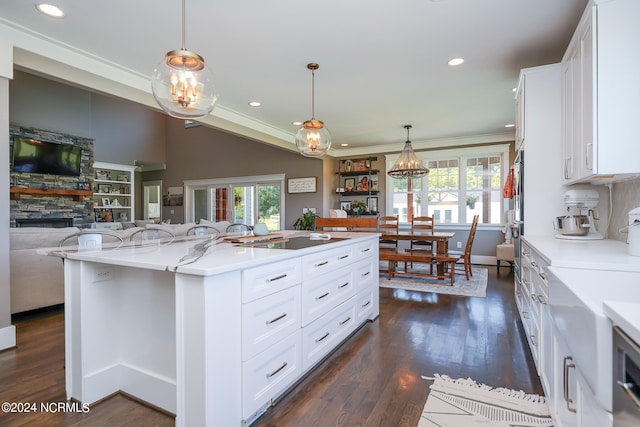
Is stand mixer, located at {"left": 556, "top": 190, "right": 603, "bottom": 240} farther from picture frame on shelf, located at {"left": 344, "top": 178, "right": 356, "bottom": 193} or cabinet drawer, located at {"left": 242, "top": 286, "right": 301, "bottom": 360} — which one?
picture frame on shelf, located at {"left": 344, "top": 178, "right": 356, "bottom": 193}

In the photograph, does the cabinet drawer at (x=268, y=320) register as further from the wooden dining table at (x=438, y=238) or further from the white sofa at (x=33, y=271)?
the wooden dining table at (x=438, y=238)

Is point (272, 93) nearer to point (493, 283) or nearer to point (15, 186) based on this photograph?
point (493, 283)

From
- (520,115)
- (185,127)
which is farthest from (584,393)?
(185,127)

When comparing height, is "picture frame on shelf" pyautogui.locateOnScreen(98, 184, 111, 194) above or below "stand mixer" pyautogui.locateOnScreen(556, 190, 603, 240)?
above

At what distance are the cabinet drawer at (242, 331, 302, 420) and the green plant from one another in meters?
5.10

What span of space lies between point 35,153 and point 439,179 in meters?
8.16

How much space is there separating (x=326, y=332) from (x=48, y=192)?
23.3ft

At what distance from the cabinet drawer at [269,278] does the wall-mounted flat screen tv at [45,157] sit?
712 cm

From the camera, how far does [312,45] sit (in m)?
2.90

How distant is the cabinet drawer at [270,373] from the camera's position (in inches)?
61.5

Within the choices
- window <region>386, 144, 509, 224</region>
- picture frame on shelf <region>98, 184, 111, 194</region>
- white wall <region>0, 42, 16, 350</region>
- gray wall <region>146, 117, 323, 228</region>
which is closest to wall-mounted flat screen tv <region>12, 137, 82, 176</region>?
picture frame on shelf <region>98, 184, 111, 194</region>

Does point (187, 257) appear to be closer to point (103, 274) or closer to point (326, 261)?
point (103, 274)

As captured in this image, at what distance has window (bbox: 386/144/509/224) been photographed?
254 inches

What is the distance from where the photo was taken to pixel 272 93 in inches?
161
